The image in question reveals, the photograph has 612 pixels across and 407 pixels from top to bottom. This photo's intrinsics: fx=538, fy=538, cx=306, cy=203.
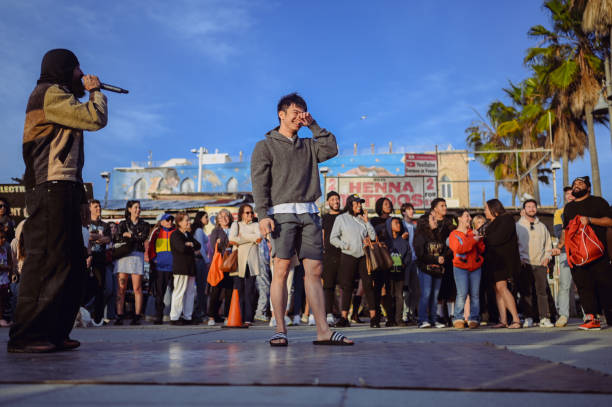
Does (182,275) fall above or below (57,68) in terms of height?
below

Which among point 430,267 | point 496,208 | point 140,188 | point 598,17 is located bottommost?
point 430,267

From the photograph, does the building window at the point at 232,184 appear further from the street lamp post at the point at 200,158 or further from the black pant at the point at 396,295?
the black pant at the point at 396,295

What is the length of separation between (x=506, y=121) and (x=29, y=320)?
31935mm

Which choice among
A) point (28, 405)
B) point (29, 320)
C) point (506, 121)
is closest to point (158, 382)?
point (28, 405)

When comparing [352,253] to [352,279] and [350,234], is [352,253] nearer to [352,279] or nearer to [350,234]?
[350,234]

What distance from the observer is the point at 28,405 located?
1.84 m

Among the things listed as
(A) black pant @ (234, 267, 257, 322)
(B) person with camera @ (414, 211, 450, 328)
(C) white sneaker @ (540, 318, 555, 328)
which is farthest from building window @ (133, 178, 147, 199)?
(C) white sneaker @ (540, 318, 555, 328)

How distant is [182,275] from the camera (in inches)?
354

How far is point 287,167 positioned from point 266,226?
557mm

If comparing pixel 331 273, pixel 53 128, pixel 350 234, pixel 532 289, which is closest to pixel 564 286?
pixel 532 289

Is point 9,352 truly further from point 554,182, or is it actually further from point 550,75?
point 550,75

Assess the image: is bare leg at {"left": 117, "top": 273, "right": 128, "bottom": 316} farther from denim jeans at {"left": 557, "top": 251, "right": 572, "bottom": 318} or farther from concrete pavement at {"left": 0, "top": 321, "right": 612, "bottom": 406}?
denim jeans at {"left": 557, "top": 251, "right": 572, "bottom": 318}

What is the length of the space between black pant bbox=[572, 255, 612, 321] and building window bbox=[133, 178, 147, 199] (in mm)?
47968

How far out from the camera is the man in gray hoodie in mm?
4348
